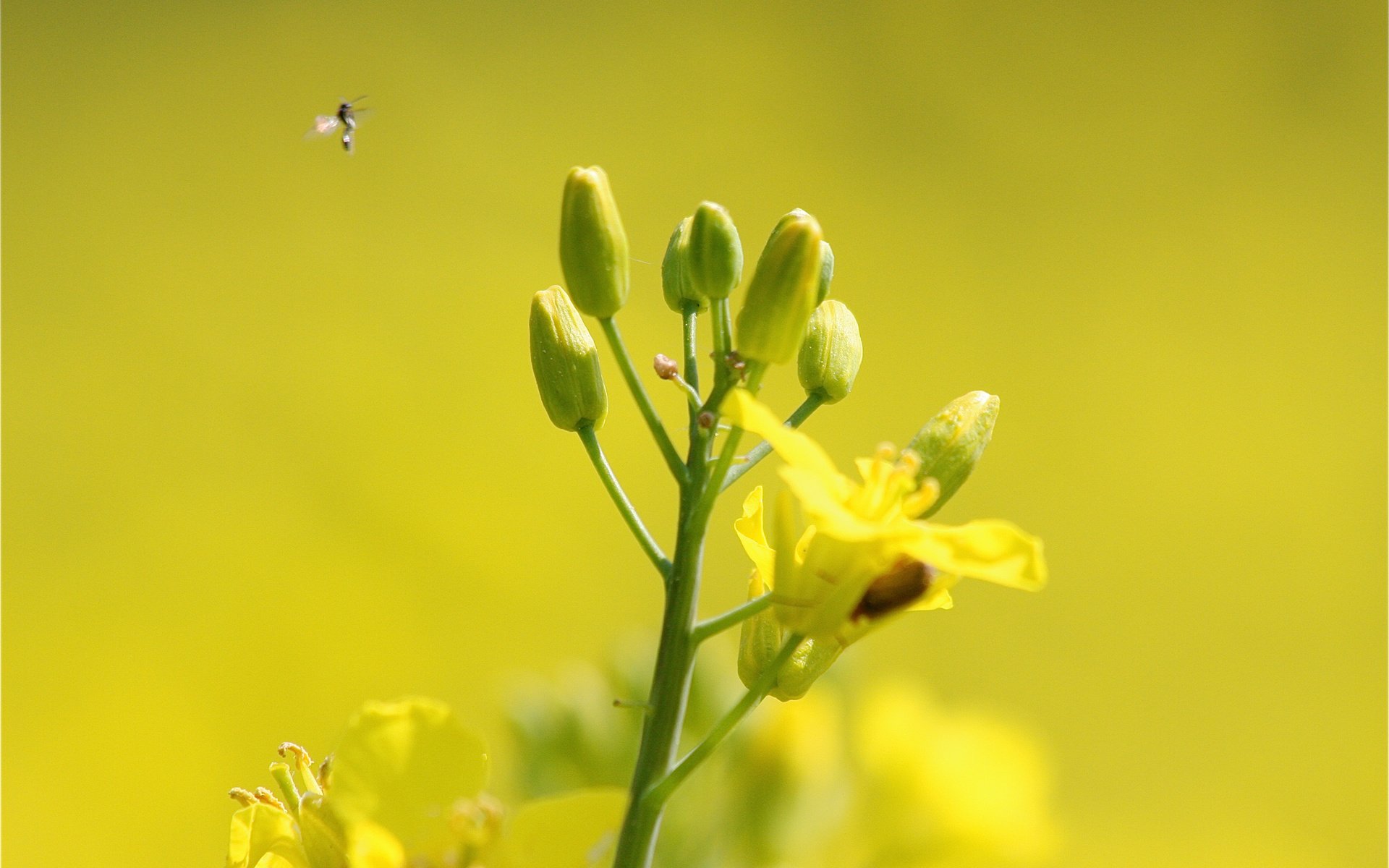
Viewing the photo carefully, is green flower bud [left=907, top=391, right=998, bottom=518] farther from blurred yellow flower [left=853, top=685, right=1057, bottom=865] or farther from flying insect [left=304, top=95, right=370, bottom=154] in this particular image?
blurred yellow flower [left=853, top=685, right=1057, bottom=865]

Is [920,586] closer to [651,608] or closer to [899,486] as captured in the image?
[899,486]

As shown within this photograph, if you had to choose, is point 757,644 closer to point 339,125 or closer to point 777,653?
point 777,653

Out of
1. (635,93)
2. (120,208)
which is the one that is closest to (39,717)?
(120,208)

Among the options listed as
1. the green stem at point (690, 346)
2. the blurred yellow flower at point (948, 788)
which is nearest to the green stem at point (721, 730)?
the green stem at point (690, 346)

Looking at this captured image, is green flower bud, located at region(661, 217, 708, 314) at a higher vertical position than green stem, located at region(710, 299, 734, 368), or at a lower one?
higher

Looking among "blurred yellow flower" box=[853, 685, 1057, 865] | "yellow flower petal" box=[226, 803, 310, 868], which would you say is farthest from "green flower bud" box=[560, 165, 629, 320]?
"blurred yellow flower" box=[853, 685, 1057, 865]

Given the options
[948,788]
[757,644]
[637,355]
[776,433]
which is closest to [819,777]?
[948,788]
